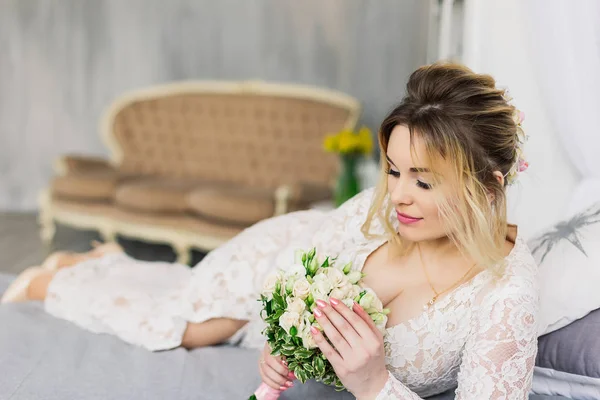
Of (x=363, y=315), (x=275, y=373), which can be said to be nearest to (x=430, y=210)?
(x=363, y=315)

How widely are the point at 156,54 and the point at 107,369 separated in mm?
4242

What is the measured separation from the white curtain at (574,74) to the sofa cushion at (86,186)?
3.26 meters

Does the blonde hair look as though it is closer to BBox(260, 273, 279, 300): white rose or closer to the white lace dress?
the white lace dress

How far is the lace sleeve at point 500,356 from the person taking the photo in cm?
129

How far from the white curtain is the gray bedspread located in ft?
2.70

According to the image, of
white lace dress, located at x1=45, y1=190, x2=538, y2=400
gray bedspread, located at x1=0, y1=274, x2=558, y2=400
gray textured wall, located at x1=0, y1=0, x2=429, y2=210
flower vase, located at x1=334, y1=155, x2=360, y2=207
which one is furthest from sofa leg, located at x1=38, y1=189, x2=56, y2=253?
gray bedspread, located at x1=0, y1=274, x2=558, y2=400

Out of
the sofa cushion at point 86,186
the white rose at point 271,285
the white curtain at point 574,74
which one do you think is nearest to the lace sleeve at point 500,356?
the white rose at point 271,285

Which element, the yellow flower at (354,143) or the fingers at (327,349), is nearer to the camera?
the fingers at (327,349)

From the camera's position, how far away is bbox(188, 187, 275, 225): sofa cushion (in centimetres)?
400

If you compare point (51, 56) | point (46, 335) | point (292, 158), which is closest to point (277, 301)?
point (46, 335)

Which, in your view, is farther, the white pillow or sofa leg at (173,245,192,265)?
sofa leg at (173,245,192,265)

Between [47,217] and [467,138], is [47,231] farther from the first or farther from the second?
[467,138]

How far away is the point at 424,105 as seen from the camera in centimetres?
137

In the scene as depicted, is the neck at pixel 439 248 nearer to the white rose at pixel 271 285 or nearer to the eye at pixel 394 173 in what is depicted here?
the eye at pixel 394 173
